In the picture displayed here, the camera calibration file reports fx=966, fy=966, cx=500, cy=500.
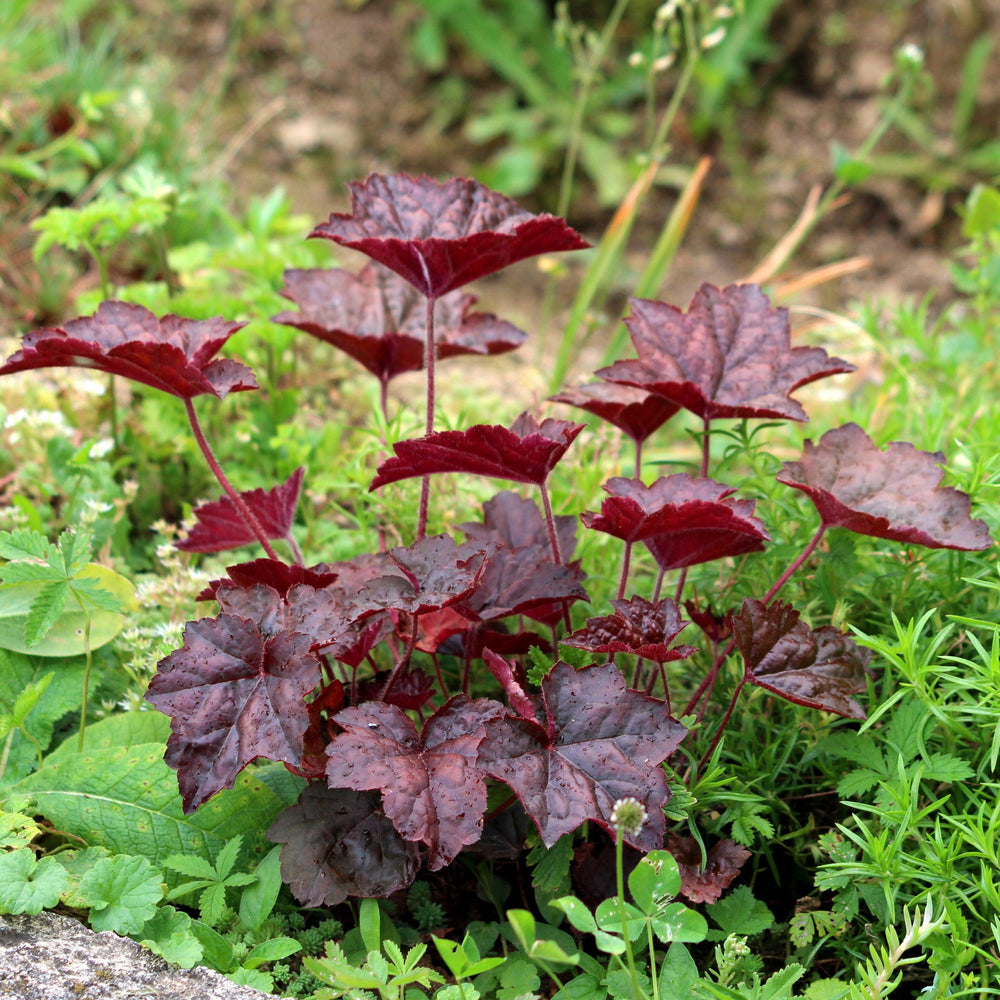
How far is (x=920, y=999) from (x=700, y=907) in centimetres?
34

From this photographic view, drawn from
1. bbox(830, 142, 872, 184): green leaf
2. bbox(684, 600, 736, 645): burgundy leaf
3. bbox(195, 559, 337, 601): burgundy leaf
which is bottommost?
bbox(684, 600, 736, 645): burgundy leaf

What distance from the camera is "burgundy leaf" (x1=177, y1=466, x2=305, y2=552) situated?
175 centimetres

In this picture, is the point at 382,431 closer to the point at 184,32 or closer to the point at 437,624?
the point at 437,624

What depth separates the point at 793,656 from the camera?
1.50m

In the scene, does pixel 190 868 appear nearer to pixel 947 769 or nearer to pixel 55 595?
pixel 55 595

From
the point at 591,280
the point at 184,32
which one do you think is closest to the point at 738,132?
the point at 591,280

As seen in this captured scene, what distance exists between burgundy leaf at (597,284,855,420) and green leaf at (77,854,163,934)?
1.06 m

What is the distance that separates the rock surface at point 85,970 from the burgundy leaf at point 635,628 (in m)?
0.68

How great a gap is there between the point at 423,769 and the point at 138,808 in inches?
20.9

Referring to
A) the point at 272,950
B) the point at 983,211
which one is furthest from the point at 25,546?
the point at 983,211

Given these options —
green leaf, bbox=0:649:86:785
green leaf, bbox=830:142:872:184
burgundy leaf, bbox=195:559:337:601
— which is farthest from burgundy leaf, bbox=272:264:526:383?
green leaf, bbox=830:142:872:184

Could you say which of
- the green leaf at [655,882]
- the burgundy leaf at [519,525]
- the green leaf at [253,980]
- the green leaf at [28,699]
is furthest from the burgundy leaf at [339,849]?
the burgundy leaf at [519,525]

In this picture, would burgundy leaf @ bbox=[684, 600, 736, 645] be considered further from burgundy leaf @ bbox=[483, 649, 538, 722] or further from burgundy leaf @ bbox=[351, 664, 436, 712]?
burgundy leaf @ bbox=[351, 664, 436, 712]

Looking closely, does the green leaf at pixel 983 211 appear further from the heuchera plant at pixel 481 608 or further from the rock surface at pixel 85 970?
the rock surface at pixel 85 970
